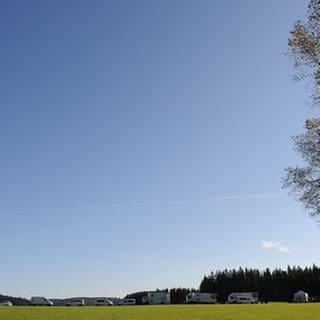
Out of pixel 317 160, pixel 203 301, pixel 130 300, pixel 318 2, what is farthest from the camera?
pixel 130 300

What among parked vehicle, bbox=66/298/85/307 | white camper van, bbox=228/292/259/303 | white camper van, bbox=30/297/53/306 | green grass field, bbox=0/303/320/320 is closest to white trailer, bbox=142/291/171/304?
white camper van, bbox=228/292/259/303

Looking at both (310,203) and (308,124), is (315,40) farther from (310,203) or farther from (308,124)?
(310,203)

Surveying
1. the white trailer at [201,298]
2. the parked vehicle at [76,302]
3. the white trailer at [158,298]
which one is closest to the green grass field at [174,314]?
the white trailer at [201,298]

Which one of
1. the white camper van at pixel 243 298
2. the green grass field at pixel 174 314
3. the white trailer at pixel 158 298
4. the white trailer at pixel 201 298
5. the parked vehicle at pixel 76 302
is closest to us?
the green grass field at pixel 174 314

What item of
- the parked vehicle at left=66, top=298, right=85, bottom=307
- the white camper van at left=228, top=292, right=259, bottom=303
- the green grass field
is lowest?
the green grass field

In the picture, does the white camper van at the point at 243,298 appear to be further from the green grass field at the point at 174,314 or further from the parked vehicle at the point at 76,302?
the green grass field at the point at 174,314

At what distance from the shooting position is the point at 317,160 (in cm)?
2195

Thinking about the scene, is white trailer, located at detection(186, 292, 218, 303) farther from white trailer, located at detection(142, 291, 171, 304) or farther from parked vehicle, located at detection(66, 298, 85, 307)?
parked vehicle, located at detection(66, 298, 85, 307)

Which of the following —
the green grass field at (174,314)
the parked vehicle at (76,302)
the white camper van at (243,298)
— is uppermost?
the parked vehicle at (76,302)

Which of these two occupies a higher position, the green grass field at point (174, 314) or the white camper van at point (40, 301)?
the white camper van at point (40, 301)

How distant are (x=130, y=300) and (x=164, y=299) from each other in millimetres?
14509

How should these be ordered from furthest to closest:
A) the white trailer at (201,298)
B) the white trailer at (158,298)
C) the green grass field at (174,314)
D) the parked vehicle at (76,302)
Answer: the white trailer at (158,298) → the parked vehicle at (76,302) → the white trailer at (201,298) → the green grass field at (174,314)

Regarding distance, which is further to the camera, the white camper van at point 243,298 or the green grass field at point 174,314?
the white camper van at point 243,298

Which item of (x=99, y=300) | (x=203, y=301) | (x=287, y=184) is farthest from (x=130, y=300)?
(x=287, y=184)
